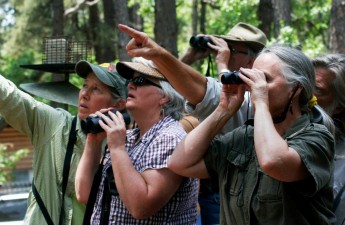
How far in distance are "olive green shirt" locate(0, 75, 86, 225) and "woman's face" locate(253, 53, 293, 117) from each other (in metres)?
1.69

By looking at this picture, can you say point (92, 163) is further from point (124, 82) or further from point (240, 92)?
point (240, 92)

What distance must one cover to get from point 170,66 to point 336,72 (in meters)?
1.22

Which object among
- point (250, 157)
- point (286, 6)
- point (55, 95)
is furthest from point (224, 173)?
point (286, 6)

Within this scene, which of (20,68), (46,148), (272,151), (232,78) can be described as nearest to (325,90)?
(232,78)

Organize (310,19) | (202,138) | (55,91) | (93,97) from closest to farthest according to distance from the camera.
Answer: (202,138) → (93,97) → (55,91) → (310,19)

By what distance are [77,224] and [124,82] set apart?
995 mm

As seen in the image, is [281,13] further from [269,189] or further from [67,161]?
[269,189]

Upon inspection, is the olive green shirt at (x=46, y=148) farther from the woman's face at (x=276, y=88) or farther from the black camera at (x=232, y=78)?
the woman's face at (x=276, y=88)

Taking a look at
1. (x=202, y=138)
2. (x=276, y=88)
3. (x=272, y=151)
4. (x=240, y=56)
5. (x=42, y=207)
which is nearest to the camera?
(x=272, y=151)

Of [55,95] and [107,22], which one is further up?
[55,95]

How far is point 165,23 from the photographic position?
28.8ft

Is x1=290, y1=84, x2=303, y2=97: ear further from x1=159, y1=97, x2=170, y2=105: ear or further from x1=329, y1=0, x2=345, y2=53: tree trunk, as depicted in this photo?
x1=329, y1=0, x2=345, y2=53: tree trunk

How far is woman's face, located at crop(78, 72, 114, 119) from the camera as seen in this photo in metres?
4.25

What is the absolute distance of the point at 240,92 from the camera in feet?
10.5
